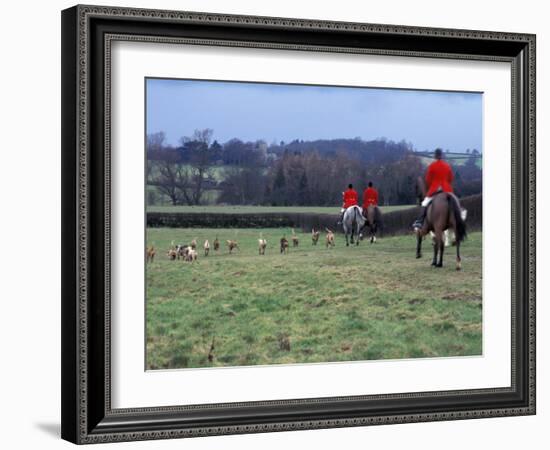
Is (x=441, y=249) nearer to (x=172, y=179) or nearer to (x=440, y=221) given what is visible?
(x=440, y=221)

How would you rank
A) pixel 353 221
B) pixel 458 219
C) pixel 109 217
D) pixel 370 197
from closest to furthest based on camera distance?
pixel 109 217, pixel 353 221, pixel 370 197, pixel 458 219

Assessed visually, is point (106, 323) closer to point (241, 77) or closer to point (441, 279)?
point (241, 77)

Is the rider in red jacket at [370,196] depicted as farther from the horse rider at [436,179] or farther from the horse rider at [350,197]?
the horse rider at [436,179]

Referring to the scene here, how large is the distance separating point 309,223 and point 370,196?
54 centimetres

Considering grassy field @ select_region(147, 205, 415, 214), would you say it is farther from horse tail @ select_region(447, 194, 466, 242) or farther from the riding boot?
horse tail @ select_region(447, 194, 466, 242)

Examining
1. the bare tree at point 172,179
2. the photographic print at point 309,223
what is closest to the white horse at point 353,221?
the photographic print at point 309,223

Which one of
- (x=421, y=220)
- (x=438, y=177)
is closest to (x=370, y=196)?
(x=421, y=220)

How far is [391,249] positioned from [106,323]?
7.54ft

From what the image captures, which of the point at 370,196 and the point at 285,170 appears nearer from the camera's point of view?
the point at 285,170

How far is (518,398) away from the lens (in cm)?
947

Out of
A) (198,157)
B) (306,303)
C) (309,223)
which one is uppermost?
(198,157)

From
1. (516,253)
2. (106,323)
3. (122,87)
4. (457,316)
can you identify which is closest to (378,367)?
(457,316)

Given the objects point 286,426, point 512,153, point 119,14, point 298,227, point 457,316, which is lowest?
point 286,426

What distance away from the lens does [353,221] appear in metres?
9.04
